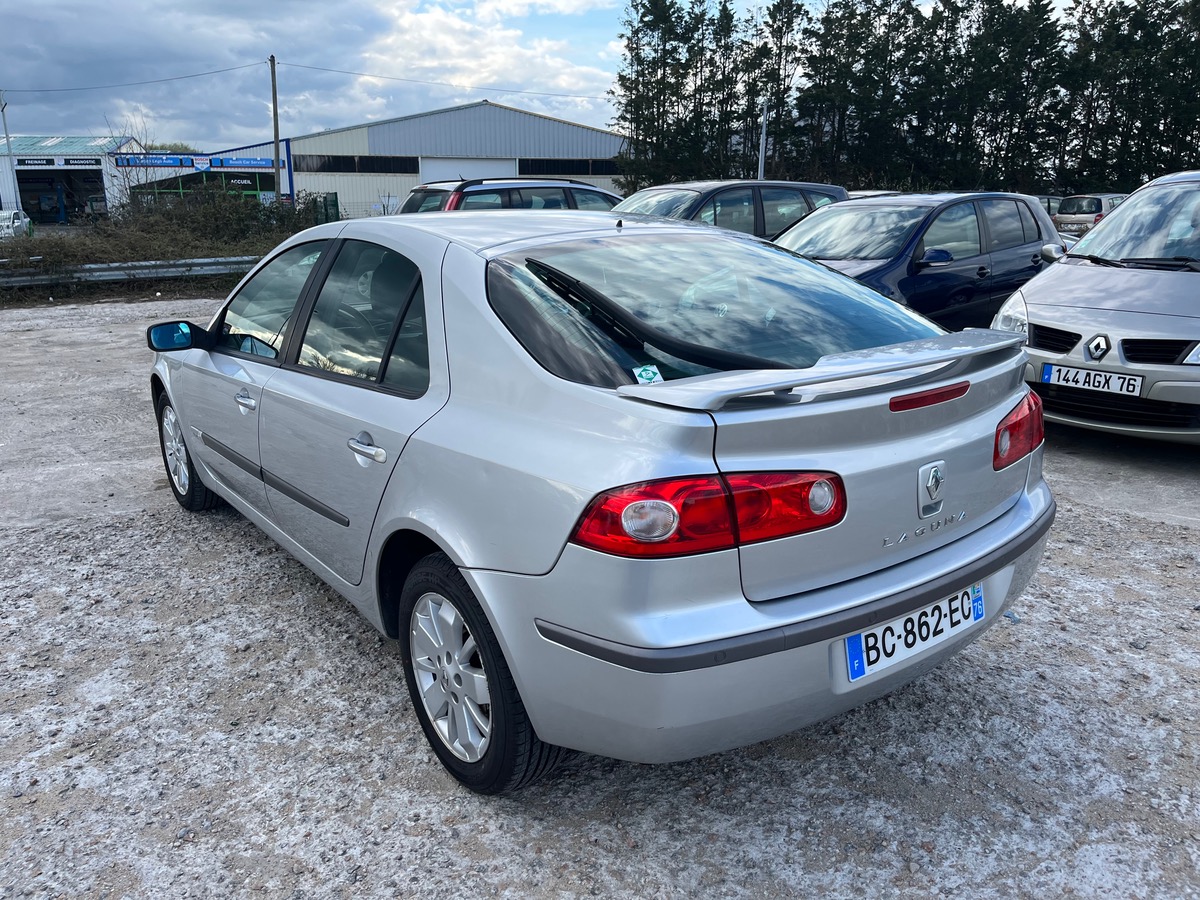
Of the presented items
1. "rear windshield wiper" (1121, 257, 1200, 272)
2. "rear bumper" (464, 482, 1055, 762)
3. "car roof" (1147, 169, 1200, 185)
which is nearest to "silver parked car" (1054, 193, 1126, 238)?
"car roof" (1147, 169, 1200, 185)

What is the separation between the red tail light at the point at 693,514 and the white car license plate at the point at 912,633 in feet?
1.20

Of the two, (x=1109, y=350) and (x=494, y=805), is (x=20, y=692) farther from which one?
(x=1109, y=350)

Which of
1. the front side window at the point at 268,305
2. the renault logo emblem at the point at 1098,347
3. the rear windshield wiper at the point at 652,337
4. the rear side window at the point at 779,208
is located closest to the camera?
the rear windshield wiper at the point at 652,337

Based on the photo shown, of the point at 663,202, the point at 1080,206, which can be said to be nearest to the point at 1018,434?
the point at 663,202

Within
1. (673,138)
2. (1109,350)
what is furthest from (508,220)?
(673,138)

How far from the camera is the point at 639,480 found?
6.22 feet

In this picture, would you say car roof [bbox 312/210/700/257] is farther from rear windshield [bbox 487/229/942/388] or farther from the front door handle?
the front door handle

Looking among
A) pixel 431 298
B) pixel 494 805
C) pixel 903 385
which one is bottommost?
pixel 494 805

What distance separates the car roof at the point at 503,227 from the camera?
9.03 feet

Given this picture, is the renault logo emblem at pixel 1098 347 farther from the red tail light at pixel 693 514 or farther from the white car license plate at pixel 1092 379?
the red tail light at pixel 693 514

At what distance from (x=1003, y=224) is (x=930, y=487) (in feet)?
22.1

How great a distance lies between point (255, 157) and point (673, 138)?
2162 cm

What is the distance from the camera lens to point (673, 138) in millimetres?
46625

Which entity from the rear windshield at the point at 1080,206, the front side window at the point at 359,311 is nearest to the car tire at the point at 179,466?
the front side window at the point at 359,311
